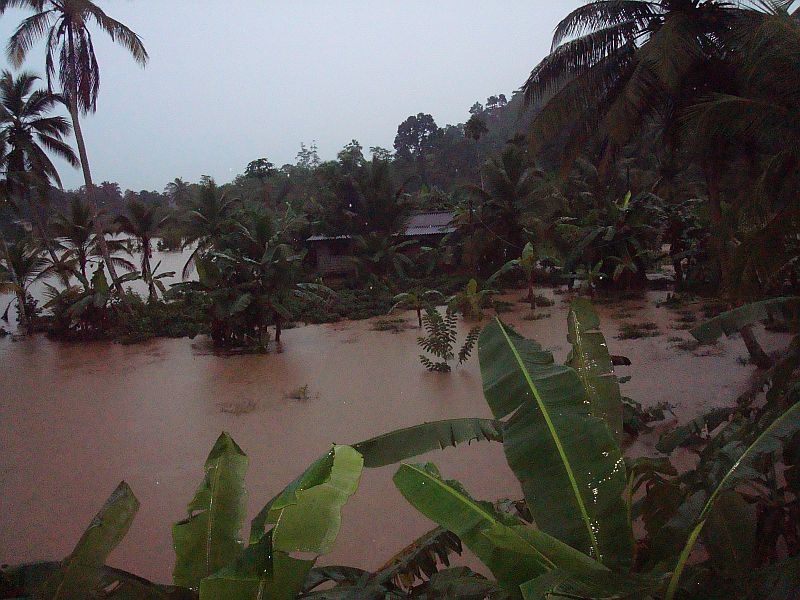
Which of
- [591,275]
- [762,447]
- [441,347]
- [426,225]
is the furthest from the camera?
[426,225]

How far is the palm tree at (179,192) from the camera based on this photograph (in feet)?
50.5

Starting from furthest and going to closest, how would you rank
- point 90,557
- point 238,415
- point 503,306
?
point 503,306, point 238,415, point 90,557

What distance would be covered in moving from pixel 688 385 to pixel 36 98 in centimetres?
1686

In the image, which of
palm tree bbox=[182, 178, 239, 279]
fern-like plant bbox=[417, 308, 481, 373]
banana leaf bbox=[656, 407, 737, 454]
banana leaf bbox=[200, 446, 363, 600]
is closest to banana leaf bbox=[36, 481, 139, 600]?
banana leaf bbox=[200, 446, 363, 600]

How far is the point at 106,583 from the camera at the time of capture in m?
1.59

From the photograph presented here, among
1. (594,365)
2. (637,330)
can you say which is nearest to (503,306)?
(637,330)

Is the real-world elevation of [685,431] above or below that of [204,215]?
below

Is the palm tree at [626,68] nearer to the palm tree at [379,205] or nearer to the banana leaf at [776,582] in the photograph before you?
the banana leaf at [776,582]

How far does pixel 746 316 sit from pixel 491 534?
255 centimetres

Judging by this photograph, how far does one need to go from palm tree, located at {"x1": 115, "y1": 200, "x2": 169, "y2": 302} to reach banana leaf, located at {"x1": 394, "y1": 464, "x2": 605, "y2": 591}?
1549 centimetres

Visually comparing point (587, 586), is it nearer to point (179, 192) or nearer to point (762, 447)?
point (762, 447)

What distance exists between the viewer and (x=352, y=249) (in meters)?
16.8

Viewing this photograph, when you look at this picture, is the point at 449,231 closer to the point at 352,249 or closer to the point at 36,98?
the point at 352,249

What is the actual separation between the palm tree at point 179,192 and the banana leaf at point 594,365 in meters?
14.5
